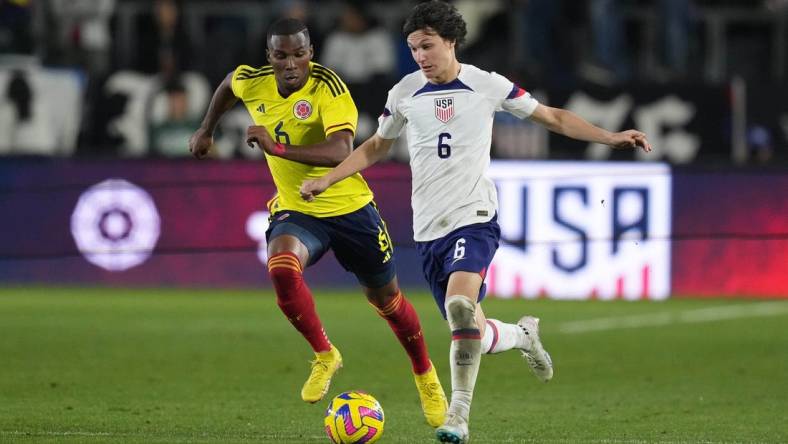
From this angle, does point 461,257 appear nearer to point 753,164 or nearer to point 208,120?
point 208,120

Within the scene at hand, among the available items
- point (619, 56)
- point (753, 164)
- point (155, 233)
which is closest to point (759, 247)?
point (753, 164)

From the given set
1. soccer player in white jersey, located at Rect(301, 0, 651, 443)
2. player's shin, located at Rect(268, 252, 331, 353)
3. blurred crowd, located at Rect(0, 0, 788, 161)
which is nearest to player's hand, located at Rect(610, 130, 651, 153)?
soccer player in white jersey, located at Rect(301, 0, 651, 443)

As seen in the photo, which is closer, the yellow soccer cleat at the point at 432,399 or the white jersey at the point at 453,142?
the white jersey at the point at 453,142

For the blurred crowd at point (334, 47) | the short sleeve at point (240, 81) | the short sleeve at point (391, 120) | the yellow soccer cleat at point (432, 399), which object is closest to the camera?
the short sleeve at point (391, 120)

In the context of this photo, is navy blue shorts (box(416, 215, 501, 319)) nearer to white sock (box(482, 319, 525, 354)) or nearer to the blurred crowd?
white sock (box(482, 319, 525, 354))

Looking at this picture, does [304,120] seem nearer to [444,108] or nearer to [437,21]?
[444,108]

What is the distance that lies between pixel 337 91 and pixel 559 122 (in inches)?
61.2

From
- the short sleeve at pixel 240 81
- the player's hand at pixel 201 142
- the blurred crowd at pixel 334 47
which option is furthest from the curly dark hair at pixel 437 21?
the blurred crowd at pixel 334 47

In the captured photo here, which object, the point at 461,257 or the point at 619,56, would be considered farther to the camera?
the point at 619,56

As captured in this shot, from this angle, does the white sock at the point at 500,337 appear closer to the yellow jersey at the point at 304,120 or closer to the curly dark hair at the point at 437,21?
the yellow jersey at the point at 304,120

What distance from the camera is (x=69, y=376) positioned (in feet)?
38.3

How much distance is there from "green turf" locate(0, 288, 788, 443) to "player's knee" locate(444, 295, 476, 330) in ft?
2.67

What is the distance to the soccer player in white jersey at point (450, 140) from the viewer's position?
853 centimetres

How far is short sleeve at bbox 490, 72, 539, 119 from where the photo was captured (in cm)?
871
